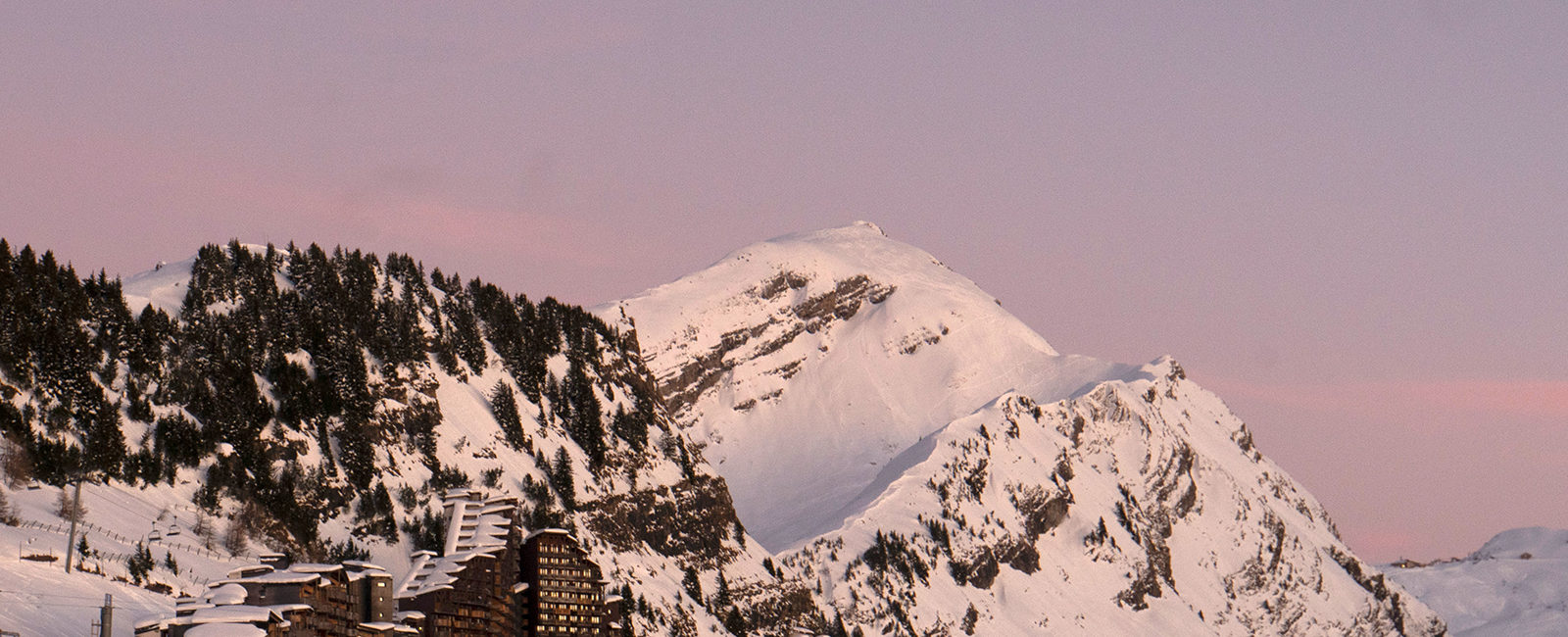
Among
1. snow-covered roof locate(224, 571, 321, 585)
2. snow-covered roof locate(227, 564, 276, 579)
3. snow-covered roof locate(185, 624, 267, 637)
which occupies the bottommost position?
snow-covered roof locate(185, 624, 267, 637)

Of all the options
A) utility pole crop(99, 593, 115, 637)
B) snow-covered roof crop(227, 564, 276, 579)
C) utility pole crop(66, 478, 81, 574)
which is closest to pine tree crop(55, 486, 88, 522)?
utility pole crop(66, 478, 81, 574)

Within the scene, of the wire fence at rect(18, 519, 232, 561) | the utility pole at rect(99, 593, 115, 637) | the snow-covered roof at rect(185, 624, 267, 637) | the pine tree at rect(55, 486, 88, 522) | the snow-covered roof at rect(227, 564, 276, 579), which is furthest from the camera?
the snow-covered roof at rect(227, 564, 276, 579)

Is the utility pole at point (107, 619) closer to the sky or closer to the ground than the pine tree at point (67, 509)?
closer to the ground

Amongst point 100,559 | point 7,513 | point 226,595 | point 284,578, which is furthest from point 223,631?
point 7,513

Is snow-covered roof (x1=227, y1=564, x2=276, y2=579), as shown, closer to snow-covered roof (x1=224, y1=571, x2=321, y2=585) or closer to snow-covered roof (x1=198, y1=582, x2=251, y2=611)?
snow-covered roof (x1=224, y1=571, x2=321, y2=585)

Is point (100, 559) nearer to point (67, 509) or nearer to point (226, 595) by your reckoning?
point (67, 509)

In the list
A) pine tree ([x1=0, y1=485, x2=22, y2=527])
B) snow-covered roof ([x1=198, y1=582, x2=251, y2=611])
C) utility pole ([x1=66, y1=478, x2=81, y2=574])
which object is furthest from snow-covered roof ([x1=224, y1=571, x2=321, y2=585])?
pine tree ([x1=0, y1=485, x2=22, y2=527])

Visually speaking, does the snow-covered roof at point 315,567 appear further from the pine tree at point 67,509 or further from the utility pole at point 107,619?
the utility pole at point 107,619

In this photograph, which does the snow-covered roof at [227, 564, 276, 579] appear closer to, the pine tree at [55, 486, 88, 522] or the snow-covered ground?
the snow-covered ground

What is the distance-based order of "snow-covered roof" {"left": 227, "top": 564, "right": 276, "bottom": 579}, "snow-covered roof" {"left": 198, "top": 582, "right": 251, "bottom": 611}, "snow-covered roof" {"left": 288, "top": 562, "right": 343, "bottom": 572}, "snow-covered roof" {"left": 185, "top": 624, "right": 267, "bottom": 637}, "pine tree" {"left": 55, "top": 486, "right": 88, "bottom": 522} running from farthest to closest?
→ "snow-covered roof" {"left": 288, "top": 562, "right": 343, "bottom": 572}, "snow-covered roof" {"left": 227, "top": 564, "right": 276, "bottom": 579}, "pine tree" {"left": 55, "top": 486, "right": 88, "bottom": 522}, "snow-covered roof" {"left": 198, "top": 582, "right": 251, "bottom": 611}, "snow-covered roof" {"left": 185, "top": 624, "right": 267, "bottom": 637}

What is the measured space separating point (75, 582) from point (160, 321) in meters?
46.1

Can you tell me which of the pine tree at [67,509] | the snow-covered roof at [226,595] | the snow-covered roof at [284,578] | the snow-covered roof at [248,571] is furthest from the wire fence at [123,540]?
the snow-covered roof at [226,595]

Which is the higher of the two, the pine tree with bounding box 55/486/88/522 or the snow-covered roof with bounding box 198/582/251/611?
the pine tree with bounding box 55/486/88/522

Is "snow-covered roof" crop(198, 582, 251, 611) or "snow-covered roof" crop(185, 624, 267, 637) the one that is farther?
"snow-covered roof" crop(198, 582, 251, 611)
